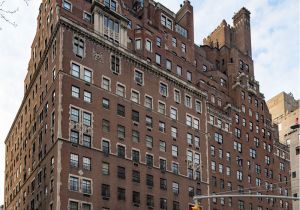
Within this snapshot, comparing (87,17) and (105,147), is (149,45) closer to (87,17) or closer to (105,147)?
(87,17)

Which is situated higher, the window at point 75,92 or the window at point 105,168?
the window at point 75,92

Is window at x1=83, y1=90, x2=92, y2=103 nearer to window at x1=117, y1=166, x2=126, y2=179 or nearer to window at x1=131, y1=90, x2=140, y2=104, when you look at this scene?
window at x1=131, y1=90, x2=140, y2=104

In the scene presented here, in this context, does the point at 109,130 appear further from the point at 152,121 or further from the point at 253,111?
the point at 253,111

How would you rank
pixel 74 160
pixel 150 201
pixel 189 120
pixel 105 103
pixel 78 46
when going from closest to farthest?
1. pixel 74 160
2. pixel 78 46
3. pixel 105 103
4. pixel 150 201
5. pixel 189 120

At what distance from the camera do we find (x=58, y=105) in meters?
76.1

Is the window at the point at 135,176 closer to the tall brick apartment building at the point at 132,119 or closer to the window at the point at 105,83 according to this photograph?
the tall brick apartment building at the point at 132,119

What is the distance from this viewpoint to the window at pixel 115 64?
280ft

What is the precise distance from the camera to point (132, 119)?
3349 inches

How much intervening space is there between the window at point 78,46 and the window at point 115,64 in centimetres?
590

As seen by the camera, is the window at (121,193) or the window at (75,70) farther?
the window at (75,70)

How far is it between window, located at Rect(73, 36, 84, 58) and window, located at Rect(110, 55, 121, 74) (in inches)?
232

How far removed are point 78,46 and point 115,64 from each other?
7.30 metres

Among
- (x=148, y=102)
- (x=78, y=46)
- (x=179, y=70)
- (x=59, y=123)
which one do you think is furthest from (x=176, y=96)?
(x=59, y=123)

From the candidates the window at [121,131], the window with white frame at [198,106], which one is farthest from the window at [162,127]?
the window with white frame at [198,106]
